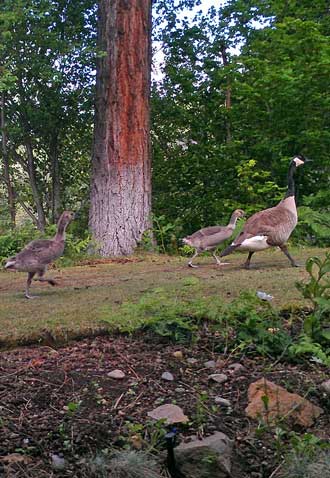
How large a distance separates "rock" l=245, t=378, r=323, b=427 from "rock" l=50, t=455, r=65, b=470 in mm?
1197

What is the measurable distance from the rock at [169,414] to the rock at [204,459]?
0.29 meters

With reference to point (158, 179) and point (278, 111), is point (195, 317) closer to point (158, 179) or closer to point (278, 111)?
point (278, 111)

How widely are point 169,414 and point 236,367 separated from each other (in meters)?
0.87

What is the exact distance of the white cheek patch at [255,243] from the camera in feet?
26.8

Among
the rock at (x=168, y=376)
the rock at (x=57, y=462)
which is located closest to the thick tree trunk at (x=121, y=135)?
the rock at (x=168, y=376)

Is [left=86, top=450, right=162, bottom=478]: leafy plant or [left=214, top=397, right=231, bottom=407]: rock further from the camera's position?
[left=214, top=397, right=231, bottom=407]: rock

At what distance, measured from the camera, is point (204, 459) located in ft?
10.7

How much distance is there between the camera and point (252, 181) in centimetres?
1614

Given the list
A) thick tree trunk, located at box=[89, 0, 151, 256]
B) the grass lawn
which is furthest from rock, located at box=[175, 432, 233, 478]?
thick tree trunk, located at box=[89, 0, 151, 256]

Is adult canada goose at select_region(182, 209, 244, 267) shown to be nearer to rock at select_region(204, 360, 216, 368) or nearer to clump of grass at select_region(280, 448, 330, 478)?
rock at select_region(204, 360, 216, 368)

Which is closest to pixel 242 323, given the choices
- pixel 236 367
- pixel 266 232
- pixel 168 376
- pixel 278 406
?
pixel 236 367

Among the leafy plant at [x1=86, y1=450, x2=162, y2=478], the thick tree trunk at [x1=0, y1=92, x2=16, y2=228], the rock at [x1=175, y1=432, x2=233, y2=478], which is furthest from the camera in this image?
the thick tree trunk at [x1=0, y1=92, x2=16, y2=228]

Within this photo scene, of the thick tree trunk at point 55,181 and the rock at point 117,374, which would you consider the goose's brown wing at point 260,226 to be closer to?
the rock at point 117,374

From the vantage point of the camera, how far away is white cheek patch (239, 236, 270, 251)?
8180 mm
